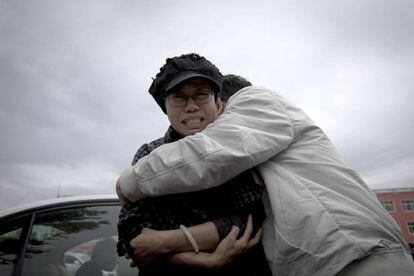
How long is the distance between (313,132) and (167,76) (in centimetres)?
75

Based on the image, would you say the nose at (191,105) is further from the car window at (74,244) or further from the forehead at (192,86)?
the car window at (74,244)

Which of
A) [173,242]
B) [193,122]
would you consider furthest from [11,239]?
[193,122]

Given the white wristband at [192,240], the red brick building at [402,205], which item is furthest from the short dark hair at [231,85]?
the red brick building at [402,205]

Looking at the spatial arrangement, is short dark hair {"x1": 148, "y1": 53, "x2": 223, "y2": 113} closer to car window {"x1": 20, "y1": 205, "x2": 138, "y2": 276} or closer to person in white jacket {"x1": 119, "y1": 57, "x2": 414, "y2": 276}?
person in white jacket {"x1": 119, "y1": 57, "x2": 414, "y2": 276}

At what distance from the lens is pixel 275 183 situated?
1134 millimetres

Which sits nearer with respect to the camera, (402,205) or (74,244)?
→ (74,244)

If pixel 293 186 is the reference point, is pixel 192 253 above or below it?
below

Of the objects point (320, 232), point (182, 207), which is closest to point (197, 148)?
point (182, 207)

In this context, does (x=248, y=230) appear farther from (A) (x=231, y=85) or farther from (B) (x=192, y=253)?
(A) (x=231, y=85)

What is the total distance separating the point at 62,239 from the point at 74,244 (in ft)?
0.29

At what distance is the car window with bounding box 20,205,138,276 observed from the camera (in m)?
1.83

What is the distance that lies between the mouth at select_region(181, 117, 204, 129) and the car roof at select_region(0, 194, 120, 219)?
1.17m

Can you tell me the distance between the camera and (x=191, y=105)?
141cm

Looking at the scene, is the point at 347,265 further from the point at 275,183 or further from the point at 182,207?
the point at 182,207
